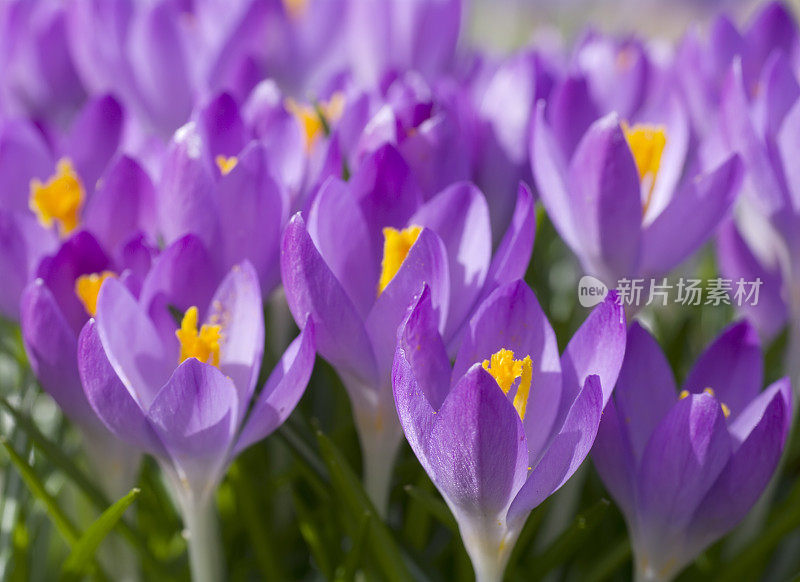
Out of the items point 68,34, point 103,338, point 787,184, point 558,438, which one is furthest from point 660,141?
point 68,34

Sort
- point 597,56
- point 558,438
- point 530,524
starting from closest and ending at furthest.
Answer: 1. point 558,438
2. point 530,524
3. point 597,56

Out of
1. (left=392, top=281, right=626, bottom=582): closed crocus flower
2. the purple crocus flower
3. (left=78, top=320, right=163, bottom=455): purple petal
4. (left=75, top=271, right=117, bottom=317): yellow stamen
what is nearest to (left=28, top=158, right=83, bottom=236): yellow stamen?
the purple crocus flower

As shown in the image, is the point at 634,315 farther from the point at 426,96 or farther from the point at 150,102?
the point at 150,102

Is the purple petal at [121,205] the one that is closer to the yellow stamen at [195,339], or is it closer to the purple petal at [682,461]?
the yellow stamen at [195,339]

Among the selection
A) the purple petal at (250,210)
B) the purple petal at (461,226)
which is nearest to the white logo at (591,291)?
the purple petal at (461,226)

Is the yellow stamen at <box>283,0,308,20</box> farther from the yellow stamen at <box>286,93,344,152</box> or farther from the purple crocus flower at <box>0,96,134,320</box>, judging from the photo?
the purple crocus flower at <box>0,96,134,320</box>
